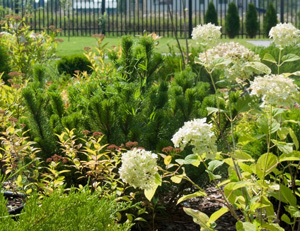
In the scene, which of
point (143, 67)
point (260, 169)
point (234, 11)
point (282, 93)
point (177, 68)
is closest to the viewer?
point (282, 93)

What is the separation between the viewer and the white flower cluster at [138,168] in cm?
210

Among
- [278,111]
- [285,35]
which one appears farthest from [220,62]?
[285,35]

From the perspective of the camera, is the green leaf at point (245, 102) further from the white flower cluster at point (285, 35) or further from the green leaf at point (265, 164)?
the white flower cluster at point (285, 35)

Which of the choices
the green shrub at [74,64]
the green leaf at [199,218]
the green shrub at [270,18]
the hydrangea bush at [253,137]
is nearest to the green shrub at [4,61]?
the green shrub at [74,64]

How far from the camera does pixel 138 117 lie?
360 centimetres

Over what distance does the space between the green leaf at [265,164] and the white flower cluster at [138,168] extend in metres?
0.55

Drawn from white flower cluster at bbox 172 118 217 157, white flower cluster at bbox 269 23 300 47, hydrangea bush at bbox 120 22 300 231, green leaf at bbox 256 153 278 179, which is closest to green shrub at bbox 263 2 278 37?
white flower cluster at bbox 269 23 300 47

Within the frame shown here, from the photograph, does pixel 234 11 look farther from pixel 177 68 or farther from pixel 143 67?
pixel 143 67

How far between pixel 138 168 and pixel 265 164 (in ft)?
2.12

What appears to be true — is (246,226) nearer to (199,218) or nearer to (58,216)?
(199,218)

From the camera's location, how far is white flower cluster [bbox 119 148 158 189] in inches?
82.6

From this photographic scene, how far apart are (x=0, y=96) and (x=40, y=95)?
1.05 metres

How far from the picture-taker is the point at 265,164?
2381mm

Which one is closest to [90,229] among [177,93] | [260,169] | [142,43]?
[260,169]
